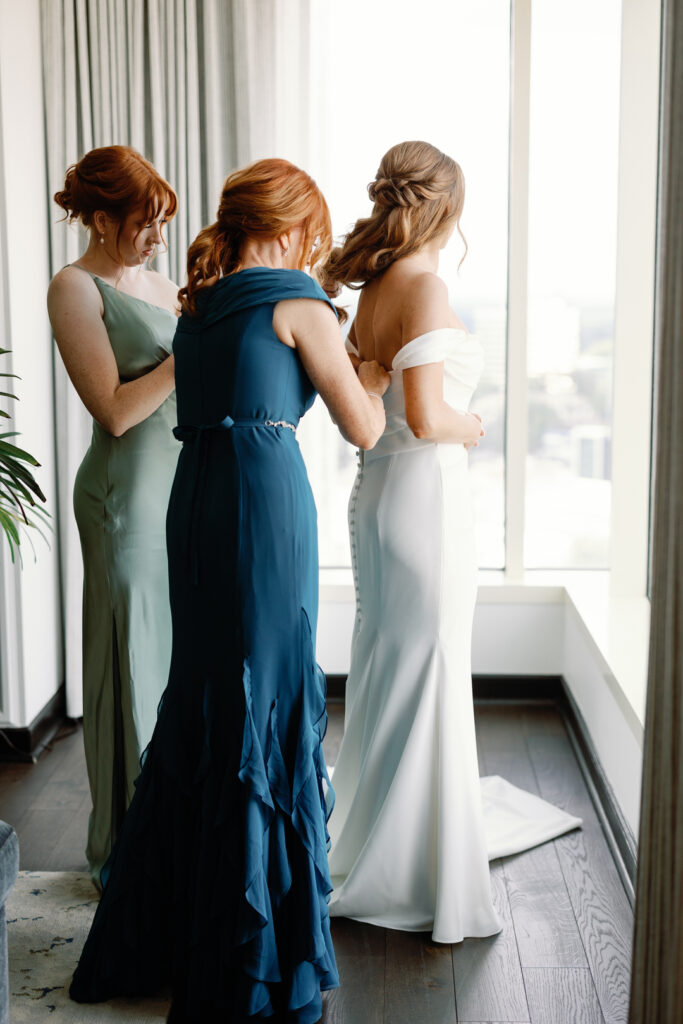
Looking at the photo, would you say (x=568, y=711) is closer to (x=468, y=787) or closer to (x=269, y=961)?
(x=468, y=787)

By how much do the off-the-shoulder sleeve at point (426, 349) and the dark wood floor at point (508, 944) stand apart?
1.34 meters

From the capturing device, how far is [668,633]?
1.39 meters

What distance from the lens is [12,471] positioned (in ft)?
7.52

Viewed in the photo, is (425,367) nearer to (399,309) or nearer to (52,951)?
(399,309)

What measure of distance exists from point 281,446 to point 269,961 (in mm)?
988

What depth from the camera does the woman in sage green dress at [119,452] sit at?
2.37 m

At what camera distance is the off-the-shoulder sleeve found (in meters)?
2.24

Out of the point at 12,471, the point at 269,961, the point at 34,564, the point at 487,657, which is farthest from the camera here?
the point at 487,657

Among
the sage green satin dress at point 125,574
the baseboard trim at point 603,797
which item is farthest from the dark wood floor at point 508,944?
the sage green satin dress at point 125,574

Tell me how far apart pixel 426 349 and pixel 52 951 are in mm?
1592

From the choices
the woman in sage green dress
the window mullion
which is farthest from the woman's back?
the window mullion

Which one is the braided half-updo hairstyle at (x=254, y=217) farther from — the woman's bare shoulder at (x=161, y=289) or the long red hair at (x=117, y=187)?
the woman's bare shoulder at (x=161, y=289)

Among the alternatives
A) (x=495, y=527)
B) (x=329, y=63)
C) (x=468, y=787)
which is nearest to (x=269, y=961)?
(x=468, y=787)

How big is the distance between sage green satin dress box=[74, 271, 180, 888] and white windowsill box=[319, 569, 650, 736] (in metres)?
1.25
